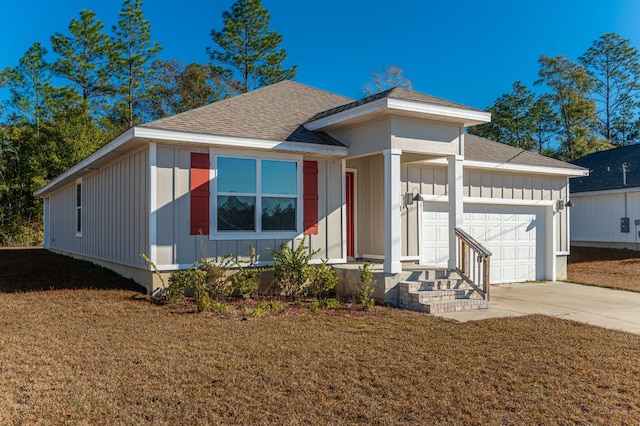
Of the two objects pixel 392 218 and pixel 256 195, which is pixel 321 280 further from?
pixel 256 195

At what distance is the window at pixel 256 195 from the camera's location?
28.9 feet

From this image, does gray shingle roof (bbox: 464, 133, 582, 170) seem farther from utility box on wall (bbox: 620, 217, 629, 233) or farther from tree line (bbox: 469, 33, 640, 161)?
tree line (bbox: 469, 33, 640, 161)

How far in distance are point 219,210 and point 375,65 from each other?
971 inches

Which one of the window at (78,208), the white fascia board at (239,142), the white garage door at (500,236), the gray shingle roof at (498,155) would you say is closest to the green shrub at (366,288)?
the white fascia board at (239,142)

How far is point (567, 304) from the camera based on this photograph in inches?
357

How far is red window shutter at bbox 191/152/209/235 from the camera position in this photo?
8516 millimetres

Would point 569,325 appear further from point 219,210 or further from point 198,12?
point 198,12

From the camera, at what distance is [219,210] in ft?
28.7

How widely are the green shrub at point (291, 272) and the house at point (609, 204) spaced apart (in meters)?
14.2

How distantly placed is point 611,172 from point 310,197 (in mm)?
15418

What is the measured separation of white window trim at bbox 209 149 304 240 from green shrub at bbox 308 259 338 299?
933 mm

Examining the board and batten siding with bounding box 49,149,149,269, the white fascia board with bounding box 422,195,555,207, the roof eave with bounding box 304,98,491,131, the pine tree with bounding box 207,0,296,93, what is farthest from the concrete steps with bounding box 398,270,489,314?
the pine tree with bounding box 207,0,296,93

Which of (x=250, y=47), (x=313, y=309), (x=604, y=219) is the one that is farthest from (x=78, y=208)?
(x=250, y=47)

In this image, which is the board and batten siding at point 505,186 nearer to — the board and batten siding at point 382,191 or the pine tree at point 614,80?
the board and batten siding at point 382,191
